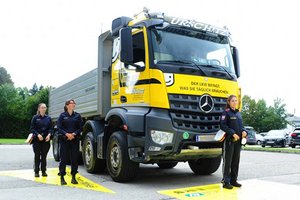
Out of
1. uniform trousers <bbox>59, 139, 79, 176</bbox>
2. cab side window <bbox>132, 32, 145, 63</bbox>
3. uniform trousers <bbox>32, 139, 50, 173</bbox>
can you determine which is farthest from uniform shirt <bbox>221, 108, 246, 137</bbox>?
uniform trousers <bbox>32, 139, 50, 173</bbox>

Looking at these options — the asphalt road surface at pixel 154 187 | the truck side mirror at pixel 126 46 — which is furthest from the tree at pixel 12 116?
the truck side mirror at pixel 126 46

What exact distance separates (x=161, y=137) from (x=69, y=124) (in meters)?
2.13

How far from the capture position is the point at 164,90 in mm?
6762

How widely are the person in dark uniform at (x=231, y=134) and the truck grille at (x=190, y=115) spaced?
325 millimetres

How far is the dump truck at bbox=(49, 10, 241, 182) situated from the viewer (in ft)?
22.2

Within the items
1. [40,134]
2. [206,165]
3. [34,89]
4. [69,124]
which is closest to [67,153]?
[69,124]

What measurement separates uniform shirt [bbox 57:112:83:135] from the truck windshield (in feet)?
7.22

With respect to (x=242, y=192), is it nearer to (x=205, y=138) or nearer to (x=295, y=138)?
(x=205, y=138)

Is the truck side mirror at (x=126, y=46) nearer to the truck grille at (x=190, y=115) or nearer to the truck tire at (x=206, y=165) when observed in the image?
the truck grille at (x=190, y=115)

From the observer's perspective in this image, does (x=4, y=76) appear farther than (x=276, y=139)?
Yes

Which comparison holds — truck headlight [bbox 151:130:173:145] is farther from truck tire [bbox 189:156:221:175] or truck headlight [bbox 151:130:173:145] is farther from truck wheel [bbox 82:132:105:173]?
truck tire [bbox 189:156:221:175]

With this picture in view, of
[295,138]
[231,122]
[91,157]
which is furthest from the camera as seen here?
[295,138]

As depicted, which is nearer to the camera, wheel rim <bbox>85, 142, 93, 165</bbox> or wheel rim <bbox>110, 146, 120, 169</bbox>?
wheel rim <bbox>110, 146, 120, 169</bbox>

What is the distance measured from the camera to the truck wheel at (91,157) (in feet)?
29.0
